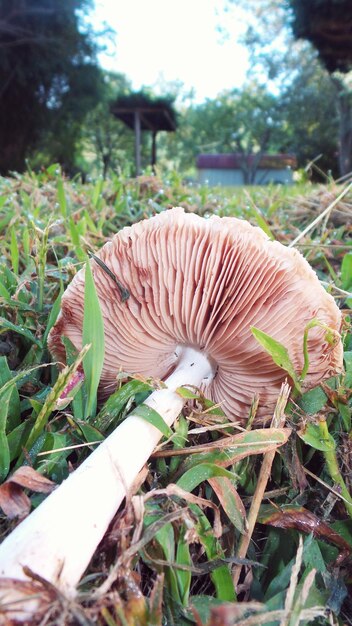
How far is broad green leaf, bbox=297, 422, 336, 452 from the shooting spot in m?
0.91

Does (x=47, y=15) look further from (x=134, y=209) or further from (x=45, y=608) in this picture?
(x=45, y=608)

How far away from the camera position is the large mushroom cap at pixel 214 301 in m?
0.88

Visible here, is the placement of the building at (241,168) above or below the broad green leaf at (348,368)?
above

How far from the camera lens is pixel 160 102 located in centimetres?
879

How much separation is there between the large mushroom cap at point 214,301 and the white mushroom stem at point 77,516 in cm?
21

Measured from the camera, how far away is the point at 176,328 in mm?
1081

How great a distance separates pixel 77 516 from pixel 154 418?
241 mm

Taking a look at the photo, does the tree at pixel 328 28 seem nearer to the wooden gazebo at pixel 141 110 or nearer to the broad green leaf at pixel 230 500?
the wooden gazebo at pixel 141 110

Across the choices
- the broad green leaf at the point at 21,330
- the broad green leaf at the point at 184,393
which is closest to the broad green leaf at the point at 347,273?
the broad green leaf at the point at 184,393

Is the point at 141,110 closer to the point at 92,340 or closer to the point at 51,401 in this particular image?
the point at 92,340

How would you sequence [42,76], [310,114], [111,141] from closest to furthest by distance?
[42,76] → [310,114] → [111,141]

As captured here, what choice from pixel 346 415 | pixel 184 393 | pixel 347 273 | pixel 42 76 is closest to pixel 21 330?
pixel 184 393

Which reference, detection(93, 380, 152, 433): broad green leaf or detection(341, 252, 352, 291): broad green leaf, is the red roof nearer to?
detection(341, 252, 352, 291): broad green leaf

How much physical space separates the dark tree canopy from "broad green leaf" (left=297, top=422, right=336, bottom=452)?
11855mm
